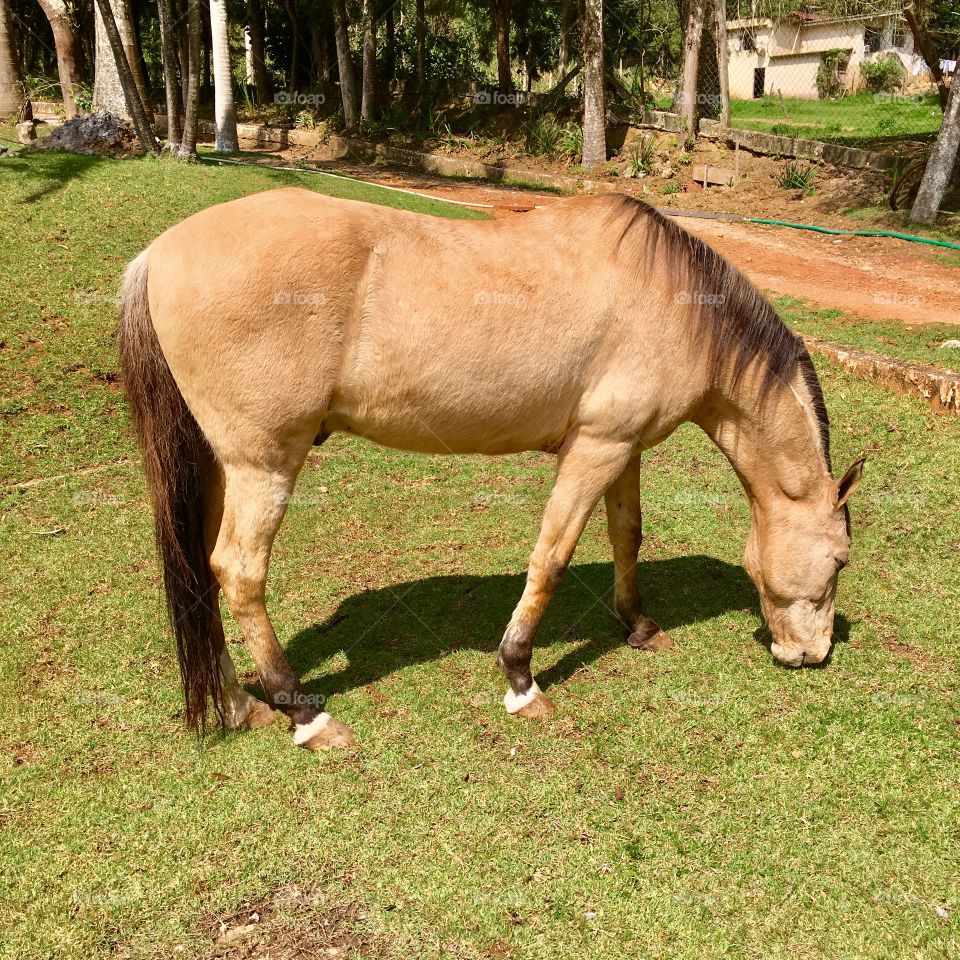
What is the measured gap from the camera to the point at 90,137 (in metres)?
12.9

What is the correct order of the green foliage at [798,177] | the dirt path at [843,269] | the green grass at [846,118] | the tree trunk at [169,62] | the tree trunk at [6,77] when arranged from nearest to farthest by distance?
1. the dirt path at [843,269]
2. the tree trunk at [169,62]
3. the tree trunk at [6,77]
4. the green foliage at [798,177]
5. the green grass at [846,118]

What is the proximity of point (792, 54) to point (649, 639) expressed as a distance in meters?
34.5

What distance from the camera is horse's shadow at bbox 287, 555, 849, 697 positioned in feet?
15.7

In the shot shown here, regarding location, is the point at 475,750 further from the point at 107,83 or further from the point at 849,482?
the point at 107,83

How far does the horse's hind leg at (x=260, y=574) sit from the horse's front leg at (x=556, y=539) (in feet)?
2.86

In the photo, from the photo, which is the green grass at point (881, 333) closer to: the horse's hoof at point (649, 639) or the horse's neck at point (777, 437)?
the horse's neck at point (777, 437)

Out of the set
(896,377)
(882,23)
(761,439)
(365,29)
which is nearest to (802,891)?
(761,439)

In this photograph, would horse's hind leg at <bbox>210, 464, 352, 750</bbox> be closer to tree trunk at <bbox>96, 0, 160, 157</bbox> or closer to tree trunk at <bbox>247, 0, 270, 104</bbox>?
tree trunk at <bbox>96, 0, 160, 157</bbox>

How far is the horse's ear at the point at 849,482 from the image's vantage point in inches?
172

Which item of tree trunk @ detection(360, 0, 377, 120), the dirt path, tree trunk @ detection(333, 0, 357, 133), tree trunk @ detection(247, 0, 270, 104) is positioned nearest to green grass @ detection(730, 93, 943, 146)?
the dirt path

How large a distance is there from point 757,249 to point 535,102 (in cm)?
1065

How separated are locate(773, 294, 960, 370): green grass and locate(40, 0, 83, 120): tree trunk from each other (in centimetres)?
1254

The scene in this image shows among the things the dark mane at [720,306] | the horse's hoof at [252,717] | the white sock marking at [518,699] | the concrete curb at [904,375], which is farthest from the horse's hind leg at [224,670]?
the concrete curb at [904,375]

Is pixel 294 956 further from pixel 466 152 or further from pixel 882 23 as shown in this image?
pixel 466 152
